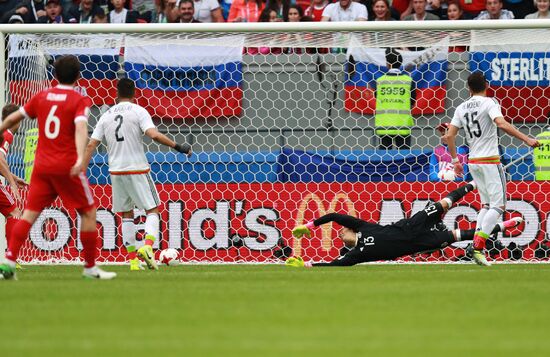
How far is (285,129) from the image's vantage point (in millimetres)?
15680

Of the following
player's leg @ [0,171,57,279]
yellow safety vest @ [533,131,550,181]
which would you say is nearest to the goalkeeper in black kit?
yellow safety vest @ [533,131,550,181]

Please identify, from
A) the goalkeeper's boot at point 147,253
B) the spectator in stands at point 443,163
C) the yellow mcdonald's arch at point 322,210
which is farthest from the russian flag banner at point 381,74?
the goalkeeper's boot at point 147,253

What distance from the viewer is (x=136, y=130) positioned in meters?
12.8

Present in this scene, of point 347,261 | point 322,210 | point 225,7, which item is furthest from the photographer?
point 225,7

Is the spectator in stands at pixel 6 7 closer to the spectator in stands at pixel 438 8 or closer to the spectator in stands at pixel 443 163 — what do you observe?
the spectator in stands at pixel 438 8

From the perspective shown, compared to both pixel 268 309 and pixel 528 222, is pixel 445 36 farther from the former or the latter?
pixel 268 309

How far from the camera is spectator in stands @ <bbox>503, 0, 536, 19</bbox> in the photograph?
715 inches

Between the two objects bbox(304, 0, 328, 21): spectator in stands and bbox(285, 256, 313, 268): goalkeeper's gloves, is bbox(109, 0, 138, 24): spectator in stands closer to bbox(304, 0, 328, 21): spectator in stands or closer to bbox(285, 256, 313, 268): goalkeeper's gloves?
bbox(304, 0, 328, 21): spectator in stands

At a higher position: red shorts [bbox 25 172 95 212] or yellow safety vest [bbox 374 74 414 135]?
yellow safety vest [bbox 374 74 414 135]

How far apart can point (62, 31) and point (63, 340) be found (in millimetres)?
8259

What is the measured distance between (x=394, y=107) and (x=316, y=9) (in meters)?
4.18

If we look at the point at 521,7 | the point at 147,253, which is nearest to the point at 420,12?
the point at 521,7

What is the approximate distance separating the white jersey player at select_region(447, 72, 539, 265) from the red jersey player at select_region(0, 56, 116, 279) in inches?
184

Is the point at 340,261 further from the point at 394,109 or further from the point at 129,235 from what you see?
the point at 394,109
